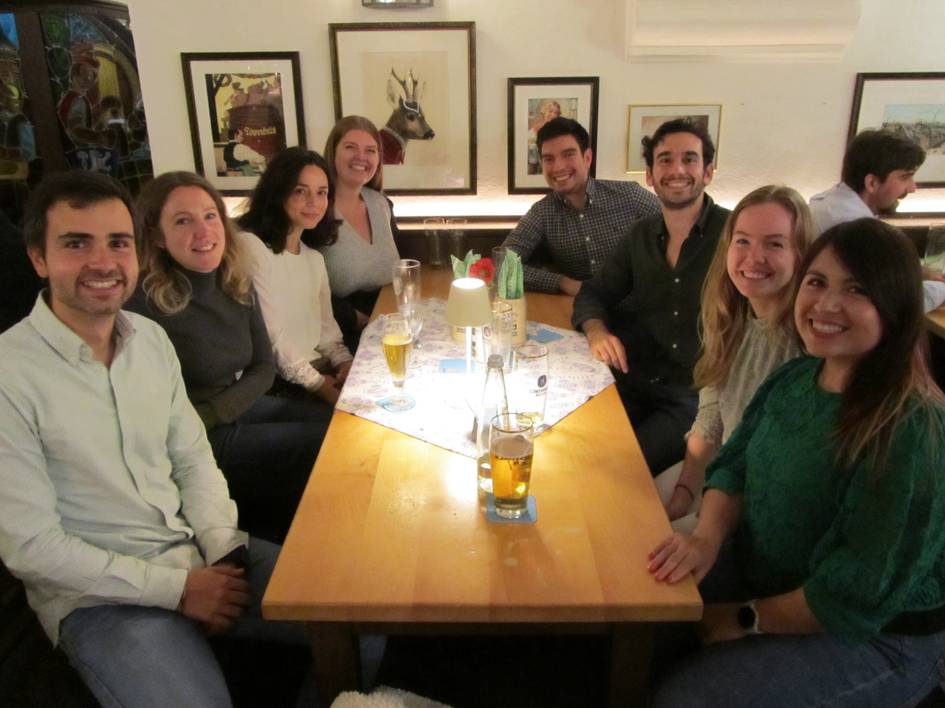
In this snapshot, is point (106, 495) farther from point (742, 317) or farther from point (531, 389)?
point (742, 317)

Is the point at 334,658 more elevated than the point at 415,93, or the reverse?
the point at 415,93

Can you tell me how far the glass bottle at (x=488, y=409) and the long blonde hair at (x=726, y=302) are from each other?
0.55m

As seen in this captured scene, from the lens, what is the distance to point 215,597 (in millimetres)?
1292

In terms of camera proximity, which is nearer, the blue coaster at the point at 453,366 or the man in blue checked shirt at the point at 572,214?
the blue coaster at the point at 453,366

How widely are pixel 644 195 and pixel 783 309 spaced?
1.37 m

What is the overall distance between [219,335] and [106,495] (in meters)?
0.62

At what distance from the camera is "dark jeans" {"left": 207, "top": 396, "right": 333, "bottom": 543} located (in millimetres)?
1803

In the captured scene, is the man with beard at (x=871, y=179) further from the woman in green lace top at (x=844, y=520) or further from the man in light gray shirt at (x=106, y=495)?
the man in light gray shirt at (x=106, y=495)

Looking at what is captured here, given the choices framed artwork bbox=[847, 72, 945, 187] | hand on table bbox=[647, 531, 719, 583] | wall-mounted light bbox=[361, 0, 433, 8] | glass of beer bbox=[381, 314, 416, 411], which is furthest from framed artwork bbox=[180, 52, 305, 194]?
hand on table bbox=[647, 531, 719, 583]

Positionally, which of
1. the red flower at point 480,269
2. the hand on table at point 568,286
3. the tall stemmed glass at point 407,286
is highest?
the red flower at point 480,269

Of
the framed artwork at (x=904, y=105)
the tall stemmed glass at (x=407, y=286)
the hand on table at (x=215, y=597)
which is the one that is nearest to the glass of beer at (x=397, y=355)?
the tall stemmed glass at (x=407, y=286)

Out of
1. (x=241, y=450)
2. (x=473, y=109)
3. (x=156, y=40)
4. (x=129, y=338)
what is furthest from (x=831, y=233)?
Answer: (x=156, y=40)

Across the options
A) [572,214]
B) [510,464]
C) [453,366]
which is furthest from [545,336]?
[510,464]

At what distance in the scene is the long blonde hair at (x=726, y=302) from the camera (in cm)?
152
